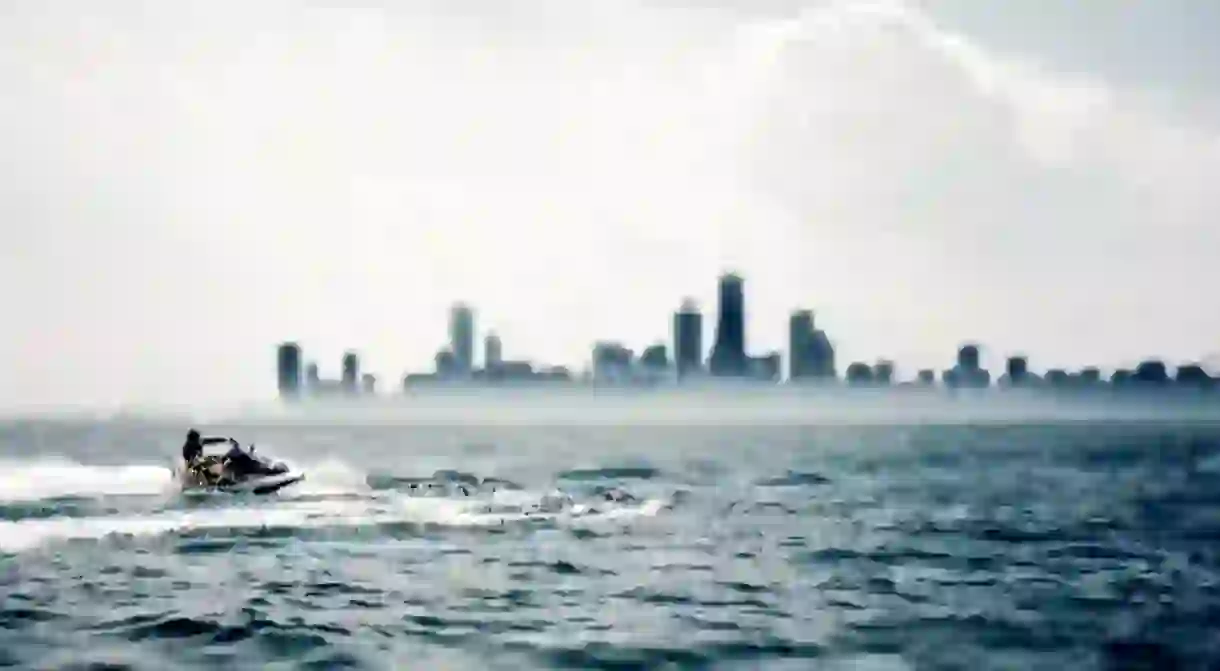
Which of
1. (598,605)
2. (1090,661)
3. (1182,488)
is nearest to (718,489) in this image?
(1182,488)

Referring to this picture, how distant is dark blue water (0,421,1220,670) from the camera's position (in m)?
32.0

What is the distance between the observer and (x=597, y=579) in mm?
43062

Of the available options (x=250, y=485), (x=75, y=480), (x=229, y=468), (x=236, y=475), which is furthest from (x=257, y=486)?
(x=75, y=480)

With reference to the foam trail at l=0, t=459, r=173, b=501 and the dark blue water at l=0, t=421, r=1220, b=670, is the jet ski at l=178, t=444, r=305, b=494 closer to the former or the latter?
the dark blue water at l=0, t=421, r=1220, b=670

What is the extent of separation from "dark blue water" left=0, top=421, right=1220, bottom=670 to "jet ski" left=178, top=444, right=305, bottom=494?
1715 mm

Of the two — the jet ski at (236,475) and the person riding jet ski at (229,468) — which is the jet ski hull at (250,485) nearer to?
the jet ski at (236,475)

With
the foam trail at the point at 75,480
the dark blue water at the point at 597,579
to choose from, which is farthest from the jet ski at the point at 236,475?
the foam trail at the point at 75,480

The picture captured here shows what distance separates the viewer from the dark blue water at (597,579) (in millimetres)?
31984

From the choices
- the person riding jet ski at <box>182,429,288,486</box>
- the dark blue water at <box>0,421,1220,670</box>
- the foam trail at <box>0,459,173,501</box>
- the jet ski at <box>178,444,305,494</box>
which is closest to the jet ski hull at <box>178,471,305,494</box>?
the jet ski at <box>178,444,305,494</box>

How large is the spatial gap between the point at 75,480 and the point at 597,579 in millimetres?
53903

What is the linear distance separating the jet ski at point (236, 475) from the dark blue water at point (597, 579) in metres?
1.71

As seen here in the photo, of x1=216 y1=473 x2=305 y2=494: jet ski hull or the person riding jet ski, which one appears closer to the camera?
x1=216 y1=473 x2=305 y2=494: jet ski hull

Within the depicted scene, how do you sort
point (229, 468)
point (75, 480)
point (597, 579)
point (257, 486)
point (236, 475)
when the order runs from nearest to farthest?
point (597, 579) < point (257, 486) < point (236, 475) < point (229, 468) < point (75, 480)

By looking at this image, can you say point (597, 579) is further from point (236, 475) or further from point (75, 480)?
point (75, 480)
